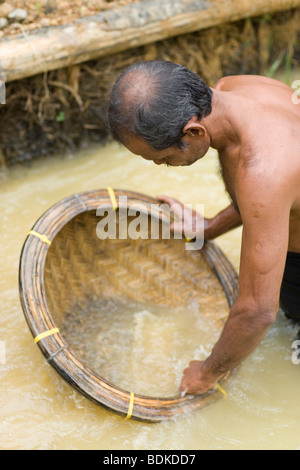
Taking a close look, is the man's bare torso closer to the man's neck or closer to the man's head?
the man's neck

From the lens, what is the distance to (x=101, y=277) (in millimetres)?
2770

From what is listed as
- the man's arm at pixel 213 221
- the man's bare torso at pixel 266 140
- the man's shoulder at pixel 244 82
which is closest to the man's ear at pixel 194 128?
the man's bare torso at pixel 266 140

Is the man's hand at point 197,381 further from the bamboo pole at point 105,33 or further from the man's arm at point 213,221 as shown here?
the bamboo pole at point 105,33

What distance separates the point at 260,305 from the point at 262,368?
0.82m

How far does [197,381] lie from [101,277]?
2.80 feet

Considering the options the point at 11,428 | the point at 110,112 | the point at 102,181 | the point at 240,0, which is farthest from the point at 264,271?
the point at 240,0

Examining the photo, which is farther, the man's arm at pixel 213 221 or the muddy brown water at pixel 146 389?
the man's arm at pixel 213 221

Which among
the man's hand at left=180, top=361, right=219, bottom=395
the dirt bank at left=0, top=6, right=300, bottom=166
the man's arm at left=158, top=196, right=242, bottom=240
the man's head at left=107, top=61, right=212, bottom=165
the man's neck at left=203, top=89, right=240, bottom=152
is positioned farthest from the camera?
the dirt bank at left=0, top=6, right=300, bottom=166

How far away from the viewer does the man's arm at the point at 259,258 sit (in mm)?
1637

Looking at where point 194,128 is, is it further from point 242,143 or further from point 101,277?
point 101,277

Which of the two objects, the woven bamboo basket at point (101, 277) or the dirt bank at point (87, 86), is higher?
the dirt bank at point (87, 86)

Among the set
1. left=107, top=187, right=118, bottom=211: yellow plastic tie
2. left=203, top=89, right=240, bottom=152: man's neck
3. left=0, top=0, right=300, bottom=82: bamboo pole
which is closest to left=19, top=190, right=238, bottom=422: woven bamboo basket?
left=107, top=187, right=118, bottom=211: yellow plastic tie

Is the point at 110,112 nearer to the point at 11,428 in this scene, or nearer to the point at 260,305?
the point at 260,305

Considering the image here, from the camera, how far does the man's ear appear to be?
5.52 ft
